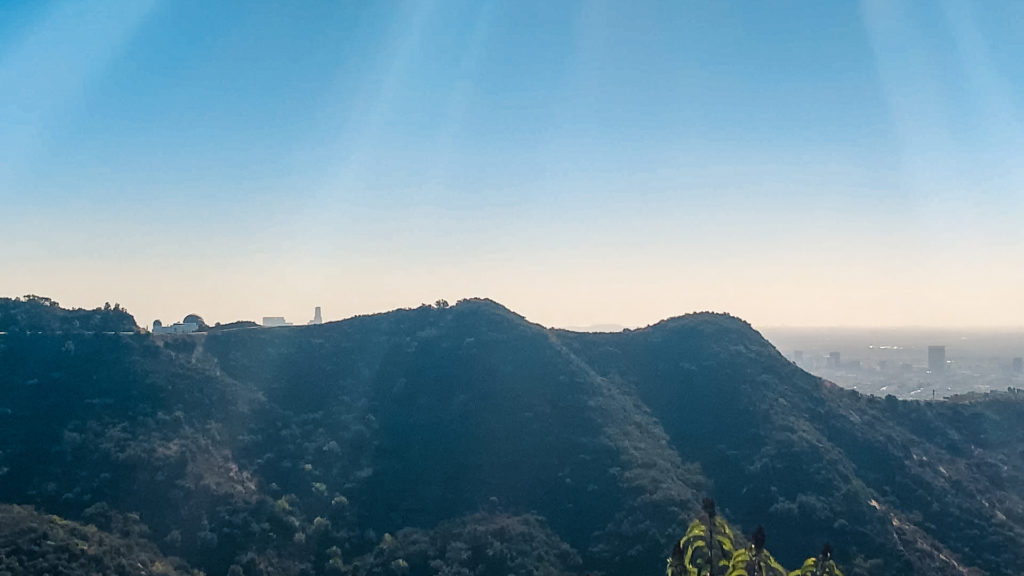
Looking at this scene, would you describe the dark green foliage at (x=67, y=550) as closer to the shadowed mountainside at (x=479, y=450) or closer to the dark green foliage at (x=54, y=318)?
the shadowed mountainside at (x=479, y=450)

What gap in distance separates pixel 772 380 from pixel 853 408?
338 inches

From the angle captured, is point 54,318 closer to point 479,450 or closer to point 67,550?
point 67,550

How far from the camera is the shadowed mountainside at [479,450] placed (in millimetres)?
46188

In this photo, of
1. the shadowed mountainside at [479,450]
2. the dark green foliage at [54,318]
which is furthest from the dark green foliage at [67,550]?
the dark green foliage at [54,318]

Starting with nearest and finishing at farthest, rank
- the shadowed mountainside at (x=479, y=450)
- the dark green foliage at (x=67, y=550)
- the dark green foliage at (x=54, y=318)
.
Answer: the dark green foliage at (x=67, y=550)
the shadowed mountainside at (x=479, y=450)
the dark green foliage at (x=54, y=318)

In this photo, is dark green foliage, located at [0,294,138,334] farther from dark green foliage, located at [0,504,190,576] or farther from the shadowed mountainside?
dark green foliage, located at [0,504,190,576]

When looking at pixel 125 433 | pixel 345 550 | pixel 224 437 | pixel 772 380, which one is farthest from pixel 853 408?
pixel 125 433

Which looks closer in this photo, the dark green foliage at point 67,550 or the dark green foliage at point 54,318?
the dark green foliage at point 67,550

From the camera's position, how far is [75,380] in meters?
59.2

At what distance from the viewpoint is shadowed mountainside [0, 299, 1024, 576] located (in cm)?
4619

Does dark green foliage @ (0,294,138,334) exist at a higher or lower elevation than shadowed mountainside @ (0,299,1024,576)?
higher

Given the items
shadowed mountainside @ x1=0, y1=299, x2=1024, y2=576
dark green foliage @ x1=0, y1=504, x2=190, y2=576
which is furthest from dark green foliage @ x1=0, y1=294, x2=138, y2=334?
dark green foliage @ x1=0, y1=504, x2=190, y2=576

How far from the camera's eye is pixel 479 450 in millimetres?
58750

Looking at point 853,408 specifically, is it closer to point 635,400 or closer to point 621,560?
point 635,400
